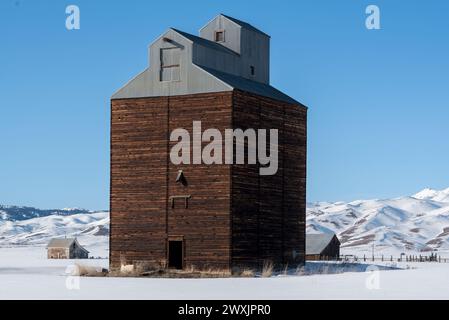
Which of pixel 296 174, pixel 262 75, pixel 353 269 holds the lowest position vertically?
pixel 353 269

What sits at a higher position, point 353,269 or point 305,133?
point 305,133

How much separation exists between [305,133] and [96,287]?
24.6m

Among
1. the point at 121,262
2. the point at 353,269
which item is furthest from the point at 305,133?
the point at 121,262

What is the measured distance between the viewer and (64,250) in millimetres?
114250

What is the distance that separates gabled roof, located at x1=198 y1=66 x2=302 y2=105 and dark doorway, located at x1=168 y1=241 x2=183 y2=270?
940cm

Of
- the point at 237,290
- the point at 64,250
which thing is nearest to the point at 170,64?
→ the point at 237,290

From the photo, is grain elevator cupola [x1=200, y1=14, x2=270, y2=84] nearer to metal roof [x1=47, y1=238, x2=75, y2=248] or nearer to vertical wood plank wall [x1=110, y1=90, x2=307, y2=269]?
vertical wood plank wall [x1=110, y1=90, x2=307, y2=269]

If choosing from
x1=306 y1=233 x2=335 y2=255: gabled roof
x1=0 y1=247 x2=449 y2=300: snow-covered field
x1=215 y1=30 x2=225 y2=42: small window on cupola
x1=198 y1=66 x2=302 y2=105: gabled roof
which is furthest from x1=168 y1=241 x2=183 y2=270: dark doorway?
x1=306 y1=233 x2=335 y2=255: gabled roof

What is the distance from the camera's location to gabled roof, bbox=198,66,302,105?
170ft

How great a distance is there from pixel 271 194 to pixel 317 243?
36.4 m

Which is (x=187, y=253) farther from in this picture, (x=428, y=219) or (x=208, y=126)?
(x=428, y=219)

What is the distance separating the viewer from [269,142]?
54656 mm

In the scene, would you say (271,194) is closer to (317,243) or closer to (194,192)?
(194,192)

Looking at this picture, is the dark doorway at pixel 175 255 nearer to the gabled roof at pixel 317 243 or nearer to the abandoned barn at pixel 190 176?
the abandoned barn at pixel 190 176
